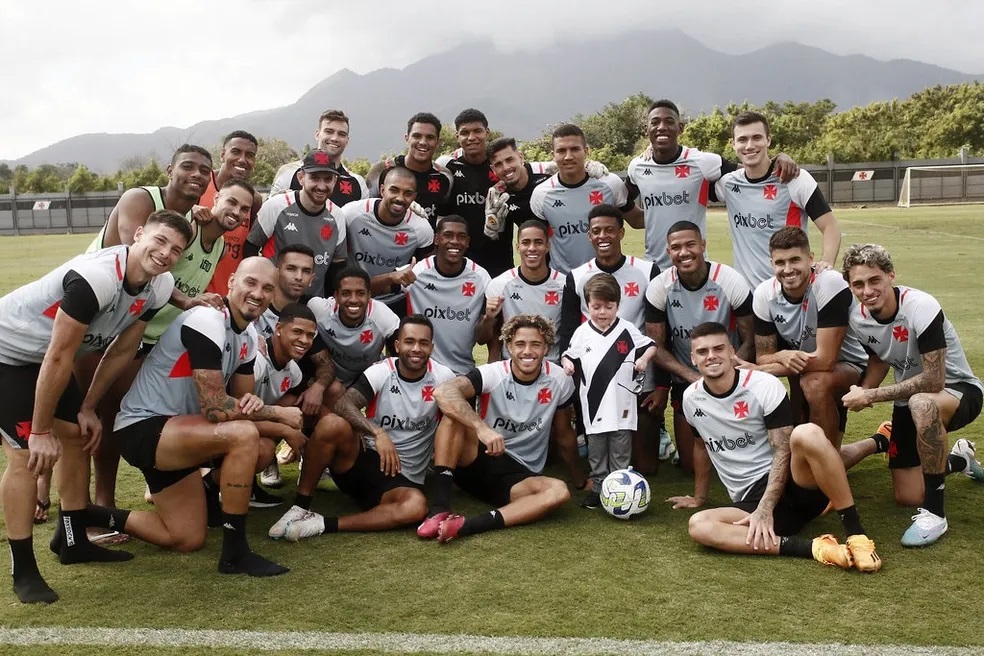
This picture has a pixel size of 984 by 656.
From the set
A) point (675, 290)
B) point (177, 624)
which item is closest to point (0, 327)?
point (177, 624)

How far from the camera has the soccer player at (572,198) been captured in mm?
6930

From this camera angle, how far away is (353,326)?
6.11 m

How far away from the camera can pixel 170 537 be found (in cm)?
480

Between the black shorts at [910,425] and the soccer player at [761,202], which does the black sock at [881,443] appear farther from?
the soccer player at [761,202]

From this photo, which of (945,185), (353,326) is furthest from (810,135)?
(353,326)

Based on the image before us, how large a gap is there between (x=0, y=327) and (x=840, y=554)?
13.6 ft

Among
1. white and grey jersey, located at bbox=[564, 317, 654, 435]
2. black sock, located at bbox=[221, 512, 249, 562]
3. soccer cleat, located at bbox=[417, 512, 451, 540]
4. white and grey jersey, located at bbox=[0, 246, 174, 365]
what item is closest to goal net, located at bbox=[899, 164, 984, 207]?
white and grey jersey, located at bbox=[564, 317, 654, 435]

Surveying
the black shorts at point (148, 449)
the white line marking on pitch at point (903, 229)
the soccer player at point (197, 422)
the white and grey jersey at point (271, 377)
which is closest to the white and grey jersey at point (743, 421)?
the soccer player at point (197, 422)

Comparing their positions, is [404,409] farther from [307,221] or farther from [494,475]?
[307,221]

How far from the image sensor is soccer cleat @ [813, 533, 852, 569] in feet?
14.1

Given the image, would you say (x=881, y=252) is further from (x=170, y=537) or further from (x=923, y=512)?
(x=170, y=537)

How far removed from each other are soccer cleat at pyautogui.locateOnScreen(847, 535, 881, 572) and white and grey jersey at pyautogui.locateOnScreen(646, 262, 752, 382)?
75.9 inches

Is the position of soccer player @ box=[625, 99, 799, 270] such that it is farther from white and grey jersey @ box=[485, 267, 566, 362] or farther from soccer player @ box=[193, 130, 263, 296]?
soccer player @ box=[193, 130, 263, 296]

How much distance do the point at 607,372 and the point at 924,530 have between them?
201 centimetres
